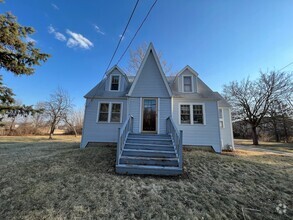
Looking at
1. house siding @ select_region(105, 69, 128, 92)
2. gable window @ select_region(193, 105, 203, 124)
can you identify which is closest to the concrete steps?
gable window @ select_region(193, 105, 203, 124)

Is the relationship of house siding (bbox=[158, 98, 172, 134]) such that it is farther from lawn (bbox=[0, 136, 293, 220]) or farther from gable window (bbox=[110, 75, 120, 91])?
gable window (bbox=[110, 75, 120, 91])

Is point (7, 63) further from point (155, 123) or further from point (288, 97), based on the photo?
point (288, 97)

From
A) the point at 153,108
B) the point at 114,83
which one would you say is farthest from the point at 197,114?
the point at 114,83

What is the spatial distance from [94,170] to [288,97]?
76.2 ft

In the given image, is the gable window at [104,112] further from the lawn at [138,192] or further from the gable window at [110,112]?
the lawn at [138,192]

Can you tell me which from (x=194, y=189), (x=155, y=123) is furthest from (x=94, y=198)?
(x=155, y=123)

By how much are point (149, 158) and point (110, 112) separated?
536 cm

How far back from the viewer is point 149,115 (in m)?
8.91

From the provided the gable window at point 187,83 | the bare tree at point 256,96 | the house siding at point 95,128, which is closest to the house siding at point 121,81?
the house siding at point 95,128

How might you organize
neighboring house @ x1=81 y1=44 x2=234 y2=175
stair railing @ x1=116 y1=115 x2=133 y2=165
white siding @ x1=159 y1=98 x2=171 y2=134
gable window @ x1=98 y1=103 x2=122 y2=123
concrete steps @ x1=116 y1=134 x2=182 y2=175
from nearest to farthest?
concrete steps @ x1=116 y1=134 x2=182 y2=175
stair railing @ x1=116 y1=115 x2=133 y2=165
white siding @ x1=159 y1=98 x2=171 y2=134
neighboring house @ x1=81 y1=44 x2=234 y2=175
gable window @ x1=98 y1=103 x2=122 y2=123

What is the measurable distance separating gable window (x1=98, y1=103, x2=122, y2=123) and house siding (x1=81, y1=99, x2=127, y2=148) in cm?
27

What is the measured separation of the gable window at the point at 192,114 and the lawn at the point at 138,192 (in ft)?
12.1

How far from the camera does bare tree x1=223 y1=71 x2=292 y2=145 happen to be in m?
16.4

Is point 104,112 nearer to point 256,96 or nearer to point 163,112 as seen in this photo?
point 163,112
